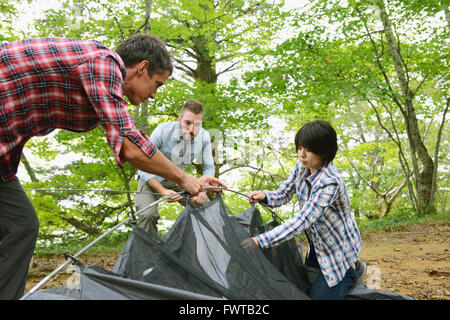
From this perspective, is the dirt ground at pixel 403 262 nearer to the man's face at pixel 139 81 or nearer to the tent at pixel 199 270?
the tent at pixel 199 270

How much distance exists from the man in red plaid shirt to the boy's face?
76 centimetres

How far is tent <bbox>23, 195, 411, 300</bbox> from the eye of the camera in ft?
3.65

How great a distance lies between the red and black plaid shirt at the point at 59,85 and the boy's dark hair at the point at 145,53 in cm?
19

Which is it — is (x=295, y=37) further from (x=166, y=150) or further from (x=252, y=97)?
(x=166, y=150)

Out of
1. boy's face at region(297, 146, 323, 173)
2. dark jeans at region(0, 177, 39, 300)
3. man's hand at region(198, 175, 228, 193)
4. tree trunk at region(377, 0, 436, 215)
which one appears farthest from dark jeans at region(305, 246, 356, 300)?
tree trunk at region(377, 0, 436, 215)

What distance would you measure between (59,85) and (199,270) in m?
1.03

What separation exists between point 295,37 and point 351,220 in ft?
16.7

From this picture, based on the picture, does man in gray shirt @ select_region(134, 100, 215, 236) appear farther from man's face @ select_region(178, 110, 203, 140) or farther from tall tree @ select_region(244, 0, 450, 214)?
tall tree @ select_region(244, 0, 450, 214)

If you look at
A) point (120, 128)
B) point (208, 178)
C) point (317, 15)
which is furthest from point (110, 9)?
point (120, 128)

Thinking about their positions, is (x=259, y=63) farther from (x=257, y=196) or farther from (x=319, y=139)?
(x=319, y=139)

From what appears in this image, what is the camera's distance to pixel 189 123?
2.96 meters

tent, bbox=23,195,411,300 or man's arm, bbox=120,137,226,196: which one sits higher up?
man's arm, bbox=120,137,226,196

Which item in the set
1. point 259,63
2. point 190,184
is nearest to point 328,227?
point 190,184

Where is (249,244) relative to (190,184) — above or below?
below
